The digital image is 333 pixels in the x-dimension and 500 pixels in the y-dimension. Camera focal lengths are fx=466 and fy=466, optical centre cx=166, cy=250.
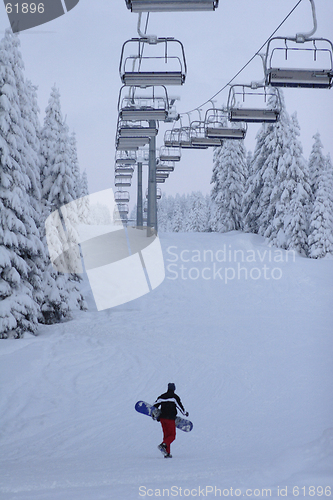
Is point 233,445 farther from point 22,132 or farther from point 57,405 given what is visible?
point 22,132

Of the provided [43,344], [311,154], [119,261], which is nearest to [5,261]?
[43,344]

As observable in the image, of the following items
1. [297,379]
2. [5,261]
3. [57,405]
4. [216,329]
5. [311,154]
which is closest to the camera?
[57,405]

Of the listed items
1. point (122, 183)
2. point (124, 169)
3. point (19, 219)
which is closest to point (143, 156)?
point (124, 169)

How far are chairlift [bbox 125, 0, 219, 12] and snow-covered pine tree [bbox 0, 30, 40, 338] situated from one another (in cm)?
1025

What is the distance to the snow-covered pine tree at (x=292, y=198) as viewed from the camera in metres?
32.6

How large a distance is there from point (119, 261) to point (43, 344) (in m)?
13.2

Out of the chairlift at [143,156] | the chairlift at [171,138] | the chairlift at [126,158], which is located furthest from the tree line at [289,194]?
the chairlift at [171,138]

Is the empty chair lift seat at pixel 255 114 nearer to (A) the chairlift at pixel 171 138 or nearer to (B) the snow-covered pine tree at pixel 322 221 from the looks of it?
(A) the chairlift at pixel 171 138

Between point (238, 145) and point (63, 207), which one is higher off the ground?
point (238, 145)

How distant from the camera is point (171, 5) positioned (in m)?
5.61

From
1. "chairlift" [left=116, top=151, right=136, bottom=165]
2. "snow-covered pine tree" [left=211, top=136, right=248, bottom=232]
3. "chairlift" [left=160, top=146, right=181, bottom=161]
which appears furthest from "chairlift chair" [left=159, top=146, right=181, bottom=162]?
"snow-covered pine tree" [left=211, top=136, right=248, bottom=232]

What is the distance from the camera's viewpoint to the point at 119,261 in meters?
27.6

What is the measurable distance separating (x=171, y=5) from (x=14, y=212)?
10.8 meters

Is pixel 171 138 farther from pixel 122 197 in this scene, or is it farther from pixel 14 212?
pixel 122 197
